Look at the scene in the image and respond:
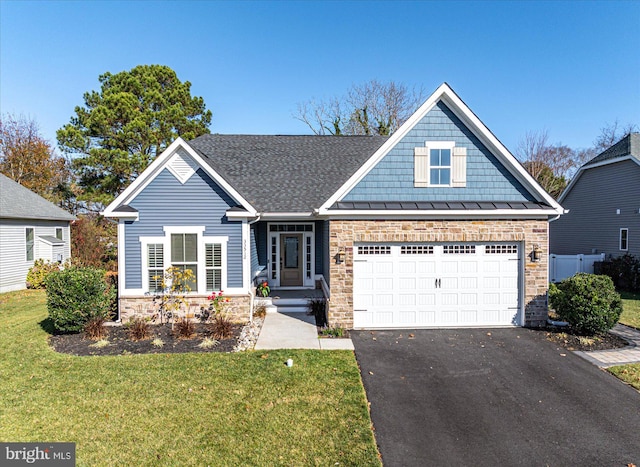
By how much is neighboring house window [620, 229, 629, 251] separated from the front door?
16.4m

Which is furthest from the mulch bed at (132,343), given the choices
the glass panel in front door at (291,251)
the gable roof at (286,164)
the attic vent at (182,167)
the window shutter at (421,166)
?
the window shutter at (421,166)

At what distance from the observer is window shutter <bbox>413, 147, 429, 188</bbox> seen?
9.86 meters

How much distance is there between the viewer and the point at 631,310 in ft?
39.5

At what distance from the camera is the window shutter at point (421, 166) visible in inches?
388

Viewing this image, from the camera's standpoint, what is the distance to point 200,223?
1034 centimetres

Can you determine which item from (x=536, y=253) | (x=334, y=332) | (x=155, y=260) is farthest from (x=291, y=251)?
(x=536, y=253)

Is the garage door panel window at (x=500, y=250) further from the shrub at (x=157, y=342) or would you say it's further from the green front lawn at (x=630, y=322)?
the shrub at (x=157, y=342)

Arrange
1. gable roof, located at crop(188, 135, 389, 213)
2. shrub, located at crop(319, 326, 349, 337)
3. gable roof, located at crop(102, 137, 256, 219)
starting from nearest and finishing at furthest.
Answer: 1. shrub, located at crop(319, 326, 349, 337)
2. gable roof, located at crop(102, 137, 256, 219)
3. gable roof, located at crop(188, 135, 389, 213)

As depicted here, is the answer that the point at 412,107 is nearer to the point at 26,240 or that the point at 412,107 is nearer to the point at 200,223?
the point at 200,223

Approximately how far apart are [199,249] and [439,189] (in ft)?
25.1

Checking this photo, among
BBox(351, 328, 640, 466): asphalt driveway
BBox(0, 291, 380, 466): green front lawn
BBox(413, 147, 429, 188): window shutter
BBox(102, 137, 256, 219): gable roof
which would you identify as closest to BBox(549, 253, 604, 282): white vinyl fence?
BBox(351, 328, 640, 466): asphalt driveway

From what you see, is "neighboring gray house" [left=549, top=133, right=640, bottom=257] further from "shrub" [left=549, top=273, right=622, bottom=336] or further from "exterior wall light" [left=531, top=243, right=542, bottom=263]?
"exterior wall light" [left=531, top=243, right=542, bottom=263]

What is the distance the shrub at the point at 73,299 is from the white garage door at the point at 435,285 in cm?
753

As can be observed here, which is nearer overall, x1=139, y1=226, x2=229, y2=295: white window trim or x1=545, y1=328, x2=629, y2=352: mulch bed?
x1=545, y1=328, x2=629, y2=352: mulch bed
